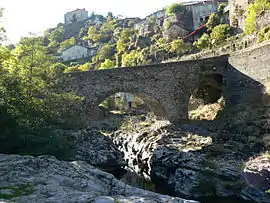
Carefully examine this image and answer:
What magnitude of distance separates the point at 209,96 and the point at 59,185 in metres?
22.3

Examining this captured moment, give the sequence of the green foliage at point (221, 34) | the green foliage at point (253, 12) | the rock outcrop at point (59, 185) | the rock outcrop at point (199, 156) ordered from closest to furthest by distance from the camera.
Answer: the rock outcrop at point (59, 185) < the rock outcrop at point (199, 156) < the green foliage at point (253, 12) < the green foliage at point (221, 34)

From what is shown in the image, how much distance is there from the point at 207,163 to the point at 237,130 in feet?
14.3

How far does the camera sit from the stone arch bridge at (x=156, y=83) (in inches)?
1057

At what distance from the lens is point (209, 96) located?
1236 inches

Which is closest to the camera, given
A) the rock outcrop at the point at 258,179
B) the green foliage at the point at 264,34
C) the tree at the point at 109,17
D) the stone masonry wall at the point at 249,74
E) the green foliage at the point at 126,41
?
the rock outcrop at the point at 258,179

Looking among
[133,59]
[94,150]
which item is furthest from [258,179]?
[133,59]

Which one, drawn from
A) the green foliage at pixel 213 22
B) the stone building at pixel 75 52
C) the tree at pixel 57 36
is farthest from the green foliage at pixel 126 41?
the tree at pixel 57 36

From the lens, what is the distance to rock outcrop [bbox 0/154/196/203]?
9.69 m

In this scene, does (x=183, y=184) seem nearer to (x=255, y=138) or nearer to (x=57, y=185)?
(x=255, y=138)

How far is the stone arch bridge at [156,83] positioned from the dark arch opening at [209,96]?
0.64 metres

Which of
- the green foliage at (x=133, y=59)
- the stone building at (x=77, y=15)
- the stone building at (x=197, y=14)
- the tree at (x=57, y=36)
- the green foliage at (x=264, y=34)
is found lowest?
the green foliage at (x=264, y=34)

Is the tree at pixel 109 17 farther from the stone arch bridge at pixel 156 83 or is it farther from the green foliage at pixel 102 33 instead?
the stone arch bridge at pixel 156 83

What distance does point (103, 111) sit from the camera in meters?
38.3

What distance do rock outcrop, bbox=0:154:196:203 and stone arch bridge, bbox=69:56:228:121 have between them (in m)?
13.3
